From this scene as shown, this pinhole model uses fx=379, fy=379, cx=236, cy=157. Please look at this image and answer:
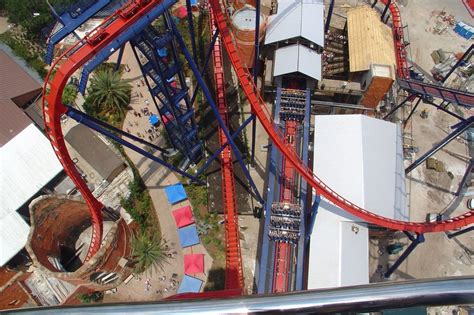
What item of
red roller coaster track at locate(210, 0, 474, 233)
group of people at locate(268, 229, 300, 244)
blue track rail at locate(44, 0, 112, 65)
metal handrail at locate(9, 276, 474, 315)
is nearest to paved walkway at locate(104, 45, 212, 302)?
group of people at locate(268, 229, 300, 244)

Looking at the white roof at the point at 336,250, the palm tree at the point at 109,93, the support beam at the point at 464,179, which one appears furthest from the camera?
the palm tree at the point at 109,93

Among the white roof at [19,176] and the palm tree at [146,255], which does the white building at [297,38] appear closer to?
the palm tree at [146,255]

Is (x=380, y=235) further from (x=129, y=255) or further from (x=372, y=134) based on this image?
(x=129, y=255)

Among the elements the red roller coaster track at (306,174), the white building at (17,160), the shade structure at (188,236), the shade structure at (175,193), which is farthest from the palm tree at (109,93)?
the red roller coaster track at (306,174)

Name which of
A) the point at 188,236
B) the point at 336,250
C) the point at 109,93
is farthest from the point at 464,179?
the point at 109,93

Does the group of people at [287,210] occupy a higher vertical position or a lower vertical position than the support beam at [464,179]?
higher

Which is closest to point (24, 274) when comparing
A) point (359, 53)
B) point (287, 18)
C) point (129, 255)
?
point (129, 255)

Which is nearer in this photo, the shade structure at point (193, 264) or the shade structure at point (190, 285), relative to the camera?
the shade structure at point (190, 285)

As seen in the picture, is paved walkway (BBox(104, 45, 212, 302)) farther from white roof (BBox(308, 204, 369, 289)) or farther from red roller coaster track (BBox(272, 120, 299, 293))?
white roof (BBox(308, 204, 369, 289))
